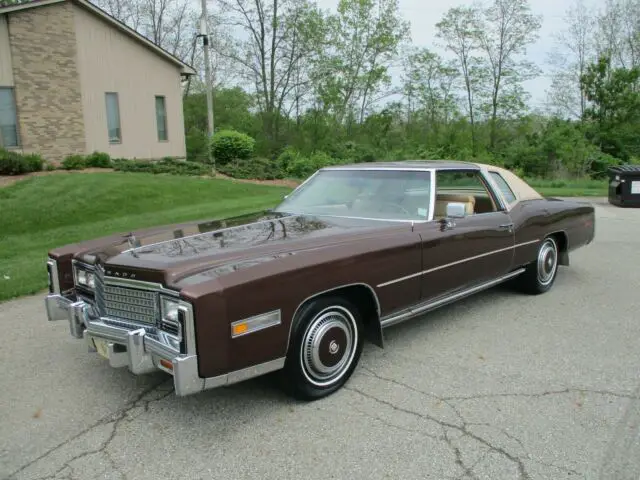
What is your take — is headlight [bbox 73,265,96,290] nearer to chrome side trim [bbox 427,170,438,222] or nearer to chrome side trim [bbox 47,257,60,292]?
chrome side trim [bbox 47,257,60,292]

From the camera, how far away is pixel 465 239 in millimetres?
4605

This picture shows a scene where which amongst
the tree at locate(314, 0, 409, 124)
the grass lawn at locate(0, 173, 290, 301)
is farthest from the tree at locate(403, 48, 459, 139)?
the grass lawn at locate(0, 173, 290, 301)

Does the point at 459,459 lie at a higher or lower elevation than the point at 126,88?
lower

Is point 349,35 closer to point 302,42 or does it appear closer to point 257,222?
point 302,42

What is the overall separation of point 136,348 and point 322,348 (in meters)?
1.14

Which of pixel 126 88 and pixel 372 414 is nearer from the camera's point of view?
pixel 372 414

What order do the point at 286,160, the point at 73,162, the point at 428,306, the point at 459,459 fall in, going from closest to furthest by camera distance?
1. the point at 459,459
2. the point at 428,306
3. the point at 73,162
4. the point at 286,160

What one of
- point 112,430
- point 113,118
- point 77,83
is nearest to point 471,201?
point 112,430

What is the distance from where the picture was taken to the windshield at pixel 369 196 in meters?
4.54

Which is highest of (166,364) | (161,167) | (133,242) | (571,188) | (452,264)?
(161,167)

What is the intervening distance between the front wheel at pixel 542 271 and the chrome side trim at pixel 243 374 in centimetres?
358

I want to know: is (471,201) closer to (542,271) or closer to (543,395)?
(542,271)

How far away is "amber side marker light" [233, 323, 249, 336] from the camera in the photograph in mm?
2916

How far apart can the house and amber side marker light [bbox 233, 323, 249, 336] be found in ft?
55.4
